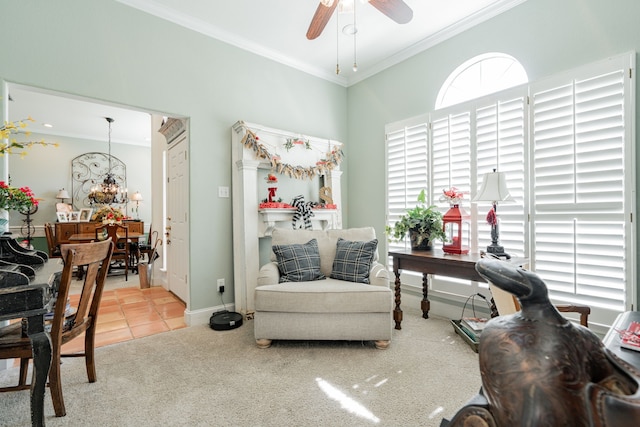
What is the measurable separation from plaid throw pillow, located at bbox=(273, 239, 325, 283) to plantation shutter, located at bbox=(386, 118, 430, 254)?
3.76 ft

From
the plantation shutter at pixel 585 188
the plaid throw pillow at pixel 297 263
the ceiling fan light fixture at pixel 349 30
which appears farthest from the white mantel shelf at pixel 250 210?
the plantation shutter at pixel 585 188

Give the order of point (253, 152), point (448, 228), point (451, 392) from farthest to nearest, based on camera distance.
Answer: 1. point (253, 152)
2. point (448, 228)
3. point (451, 392)

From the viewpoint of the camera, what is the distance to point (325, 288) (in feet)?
8.27

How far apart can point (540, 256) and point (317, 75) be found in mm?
3343

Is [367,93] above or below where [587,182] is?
above

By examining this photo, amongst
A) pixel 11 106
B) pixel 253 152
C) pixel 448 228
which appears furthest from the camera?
pixel 11 106

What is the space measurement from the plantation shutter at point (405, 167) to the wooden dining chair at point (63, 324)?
2.83 metres

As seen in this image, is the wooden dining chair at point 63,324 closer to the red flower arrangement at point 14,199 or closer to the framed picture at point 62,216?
the red flower arrangement at point 14,199

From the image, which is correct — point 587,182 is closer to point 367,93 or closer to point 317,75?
point 367,93

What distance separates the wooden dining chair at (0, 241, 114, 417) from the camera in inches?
59.5

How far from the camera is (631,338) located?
96 centimetres

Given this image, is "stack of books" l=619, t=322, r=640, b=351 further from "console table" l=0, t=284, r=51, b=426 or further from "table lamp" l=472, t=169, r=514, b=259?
"console table" l=0, t=284, r=51, b=426

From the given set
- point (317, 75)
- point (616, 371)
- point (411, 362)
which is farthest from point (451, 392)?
point (317, 75)

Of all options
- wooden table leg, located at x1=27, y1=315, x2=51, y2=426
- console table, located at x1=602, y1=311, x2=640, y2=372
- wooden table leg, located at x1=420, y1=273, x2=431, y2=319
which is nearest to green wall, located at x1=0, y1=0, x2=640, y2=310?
wooden table leg, located at x1=420, y1=273, x2=431, y2=319
